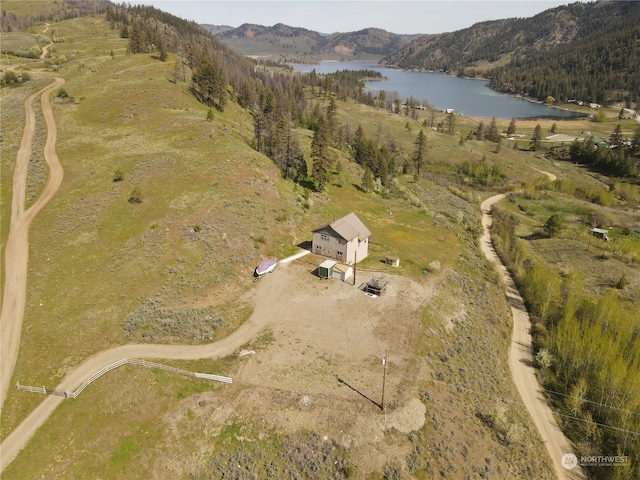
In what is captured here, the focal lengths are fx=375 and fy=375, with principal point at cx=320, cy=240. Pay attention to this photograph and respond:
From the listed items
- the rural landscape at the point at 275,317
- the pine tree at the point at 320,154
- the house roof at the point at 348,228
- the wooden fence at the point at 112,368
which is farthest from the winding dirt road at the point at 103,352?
the pine tree at the point at 320,154

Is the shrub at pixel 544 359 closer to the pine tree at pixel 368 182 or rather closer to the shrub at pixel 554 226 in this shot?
the shrub at pixel 554 226

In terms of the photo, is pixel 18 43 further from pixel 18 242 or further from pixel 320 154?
pixel 320 154

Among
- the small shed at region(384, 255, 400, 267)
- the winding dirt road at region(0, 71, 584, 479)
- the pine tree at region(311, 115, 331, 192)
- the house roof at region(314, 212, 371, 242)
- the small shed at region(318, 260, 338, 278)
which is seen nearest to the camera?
the winding dirt road at region(0, 71, 584, 479)

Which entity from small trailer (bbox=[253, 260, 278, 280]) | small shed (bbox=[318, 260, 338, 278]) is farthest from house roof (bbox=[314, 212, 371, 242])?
small trailer (bbox=[253, 260, 278, 280])

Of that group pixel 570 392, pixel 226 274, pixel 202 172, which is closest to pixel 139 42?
pixel 202 172

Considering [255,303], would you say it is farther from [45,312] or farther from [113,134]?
[113,134]

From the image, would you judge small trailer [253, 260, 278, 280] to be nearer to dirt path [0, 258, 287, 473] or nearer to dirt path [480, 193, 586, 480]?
dirt path [0, 258, 287, 473]
